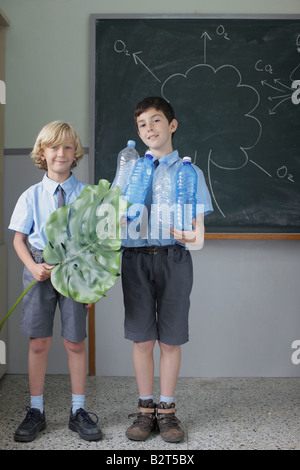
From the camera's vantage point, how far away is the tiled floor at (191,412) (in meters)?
1.70

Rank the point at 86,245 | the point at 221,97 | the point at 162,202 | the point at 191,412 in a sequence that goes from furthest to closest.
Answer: the point at 221,97
the point at 191,412
the point at 162,202
the point at 86,245

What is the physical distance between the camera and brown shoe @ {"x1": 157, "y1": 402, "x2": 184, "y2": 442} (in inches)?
65.9

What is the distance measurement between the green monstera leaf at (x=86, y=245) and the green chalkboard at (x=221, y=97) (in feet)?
2.85

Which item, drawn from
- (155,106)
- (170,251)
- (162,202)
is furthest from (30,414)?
(155,106)

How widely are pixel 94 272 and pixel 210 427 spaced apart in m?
0.78

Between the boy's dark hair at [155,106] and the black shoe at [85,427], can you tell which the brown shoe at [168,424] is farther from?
the boy's dark hair at [155,106]

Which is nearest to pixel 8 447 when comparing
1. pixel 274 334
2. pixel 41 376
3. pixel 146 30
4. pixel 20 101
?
pixel 41 376

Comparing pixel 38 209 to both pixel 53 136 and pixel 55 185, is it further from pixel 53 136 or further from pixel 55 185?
pixel 53 136

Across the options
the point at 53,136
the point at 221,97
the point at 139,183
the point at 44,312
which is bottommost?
the point at 44,312

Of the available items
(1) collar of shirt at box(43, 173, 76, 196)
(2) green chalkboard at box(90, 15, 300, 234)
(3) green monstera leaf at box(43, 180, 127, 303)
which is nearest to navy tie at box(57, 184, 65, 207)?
(1) collar of shirt at box(43, 173, 76, 196)

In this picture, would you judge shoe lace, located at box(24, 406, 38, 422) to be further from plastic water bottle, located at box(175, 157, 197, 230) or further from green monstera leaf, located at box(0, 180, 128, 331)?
plastic water bottle, located at box(175, 157, 197, 230)

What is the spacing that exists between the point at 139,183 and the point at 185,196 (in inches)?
6.4

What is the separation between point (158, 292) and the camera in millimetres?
1737

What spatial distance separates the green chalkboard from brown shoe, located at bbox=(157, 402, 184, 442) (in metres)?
0.96
